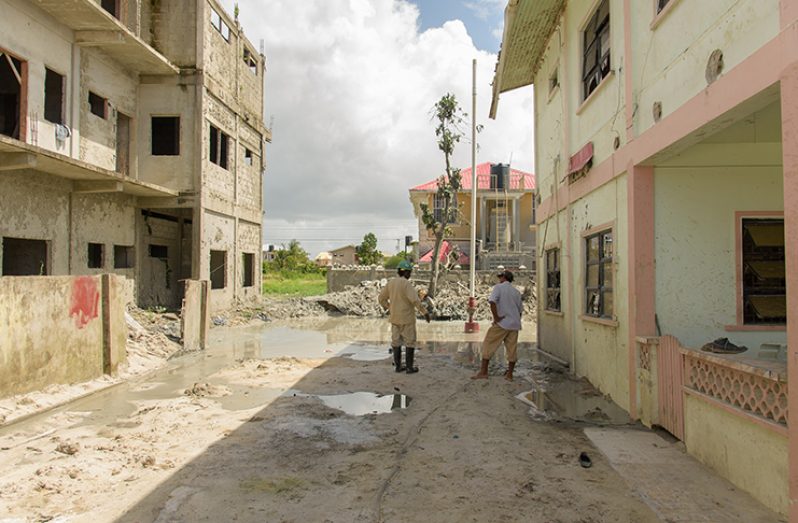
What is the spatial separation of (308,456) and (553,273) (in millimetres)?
6920

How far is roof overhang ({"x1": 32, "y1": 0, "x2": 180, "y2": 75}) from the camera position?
39.5 ft

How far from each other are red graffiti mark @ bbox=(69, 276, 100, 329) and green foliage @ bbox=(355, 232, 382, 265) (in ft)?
137

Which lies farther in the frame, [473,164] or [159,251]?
[159,251]

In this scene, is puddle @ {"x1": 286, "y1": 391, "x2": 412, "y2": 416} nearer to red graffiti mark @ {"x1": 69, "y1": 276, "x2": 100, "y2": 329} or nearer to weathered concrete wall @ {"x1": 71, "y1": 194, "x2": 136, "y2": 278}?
red graffiti mark @ {"x1": 69, "y1": 276, "x2": 100, "y2": 329}

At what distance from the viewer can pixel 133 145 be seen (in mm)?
16469

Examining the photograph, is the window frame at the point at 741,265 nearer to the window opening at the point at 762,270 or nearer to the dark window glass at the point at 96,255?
the window opening at the point at 762,270

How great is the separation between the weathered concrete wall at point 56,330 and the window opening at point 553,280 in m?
7.34

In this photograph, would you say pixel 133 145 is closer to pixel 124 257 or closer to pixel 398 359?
pixel 124 257

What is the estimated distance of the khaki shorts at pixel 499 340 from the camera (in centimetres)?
817

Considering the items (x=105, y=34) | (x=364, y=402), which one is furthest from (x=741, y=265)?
(x=105, y=34)

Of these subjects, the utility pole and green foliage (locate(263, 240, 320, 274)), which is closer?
the utility pole

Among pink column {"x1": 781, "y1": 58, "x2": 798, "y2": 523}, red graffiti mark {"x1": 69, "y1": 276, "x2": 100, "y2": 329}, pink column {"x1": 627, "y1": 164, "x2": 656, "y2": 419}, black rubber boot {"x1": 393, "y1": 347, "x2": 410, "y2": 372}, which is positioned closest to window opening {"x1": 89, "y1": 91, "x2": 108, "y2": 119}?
red graffiti mark {"x1": 69, "y1": 276, "x2": 100, "y2": 329}

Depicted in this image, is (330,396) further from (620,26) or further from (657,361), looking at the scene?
(620,26)

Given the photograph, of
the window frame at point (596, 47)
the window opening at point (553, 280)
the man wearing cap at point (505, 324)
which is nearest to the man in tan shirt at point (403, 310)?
the man wearing cap at point (505, 324)
